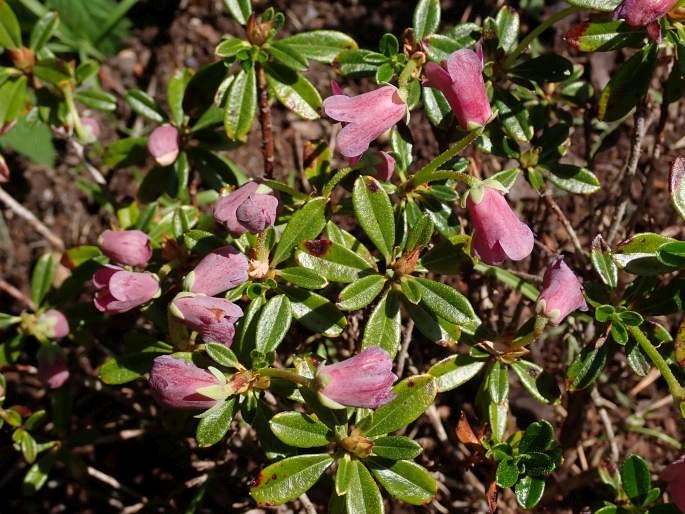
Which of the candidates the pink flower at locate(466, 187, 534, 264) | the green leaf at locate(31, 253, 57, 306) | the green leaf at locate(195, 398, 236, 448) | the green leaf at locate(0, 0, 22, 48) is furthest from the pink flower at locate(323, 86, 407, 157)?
the green leaf at locate(31, 253, 57, 306)

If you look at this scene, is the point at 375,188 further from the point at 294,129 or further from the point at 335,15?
the point at 335,15

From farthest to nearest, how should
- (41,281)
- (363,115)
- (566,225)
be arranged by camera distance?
(41,281), (566,225), (363,115)

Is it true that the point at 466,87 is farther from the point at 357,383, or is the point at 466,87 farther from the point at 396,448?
the point at 396,448

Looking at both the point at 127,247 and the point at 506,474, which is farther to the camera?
the point at 127,247

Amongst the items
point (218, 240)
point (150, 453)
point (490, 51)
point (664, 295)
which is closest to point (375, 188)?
point (218, 240)

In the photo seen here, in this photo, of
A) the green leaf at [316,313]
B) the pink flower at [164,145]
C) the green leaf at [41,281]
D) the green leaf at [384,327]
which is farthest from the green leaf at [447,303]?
the green leaf at [41,281]

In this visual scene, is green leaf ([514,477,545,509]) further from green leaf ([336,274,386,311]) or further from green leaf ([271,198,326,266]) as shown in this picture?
green leaf ([271,198,326,266])

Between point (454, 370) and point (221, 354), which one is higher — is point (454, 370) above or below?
below

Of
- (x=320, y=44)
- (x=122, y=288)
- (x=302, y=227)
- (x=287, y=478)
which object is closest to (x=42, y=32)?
(x=320, y=44)
